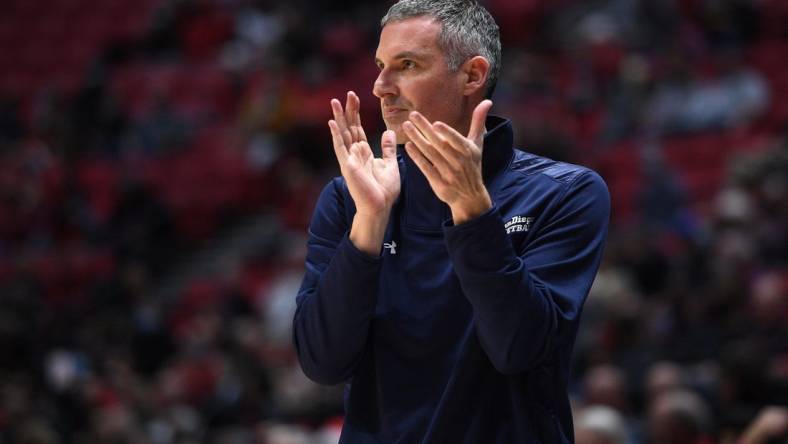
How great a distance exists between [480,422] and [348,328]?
0.31 metres

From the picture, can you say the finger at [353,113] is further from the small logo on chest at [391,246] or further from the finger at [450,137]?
the finger at [450,137]

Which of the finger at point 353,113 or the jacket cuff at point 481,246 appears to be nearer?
the jacket cuff at point 481,246

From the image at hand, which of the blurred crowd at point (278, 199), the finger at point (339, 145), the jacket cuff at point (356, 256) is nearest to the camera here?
the jacket cuff at point (356, 256)

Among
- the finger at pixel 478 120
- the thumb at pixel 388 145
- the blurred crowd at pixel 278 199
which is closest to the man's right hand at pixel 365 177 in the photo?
the thumb at pixel 388 145

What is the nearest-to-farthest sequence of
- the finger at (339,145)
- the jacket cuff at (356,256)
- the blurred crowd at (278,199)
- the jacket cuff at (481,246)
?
the jacket cuff at (481,246) → the jacket cuff at (356,256) → the finger at (339,145) → the blurred crowd at (278,199)

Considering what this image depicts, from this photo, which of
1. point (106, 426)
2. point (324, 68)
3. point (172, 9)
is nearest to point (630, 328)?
point (106, 426)

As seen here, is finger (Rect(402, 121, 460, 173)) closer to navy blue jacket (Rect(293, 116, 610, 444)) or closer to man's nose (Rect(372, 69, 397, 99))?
navy blue jacket (Rect(293, 116, 610, 444))

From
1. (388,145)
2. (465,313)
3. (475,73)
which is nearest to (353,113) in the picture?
(388,145)

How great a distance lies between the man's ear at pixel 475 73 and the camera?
235 centimetres

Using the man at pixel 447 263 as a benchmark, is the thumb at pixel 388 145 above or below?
above

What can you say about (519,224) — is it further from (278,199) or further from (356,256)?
(278,199)

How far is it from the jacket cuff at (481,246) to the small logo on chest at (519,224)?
0.21 m

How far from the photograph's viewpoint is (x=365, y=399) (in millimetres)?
2309

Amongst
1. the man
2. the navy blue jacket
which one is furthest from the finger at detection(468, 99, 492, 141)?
the navy blue jacket
